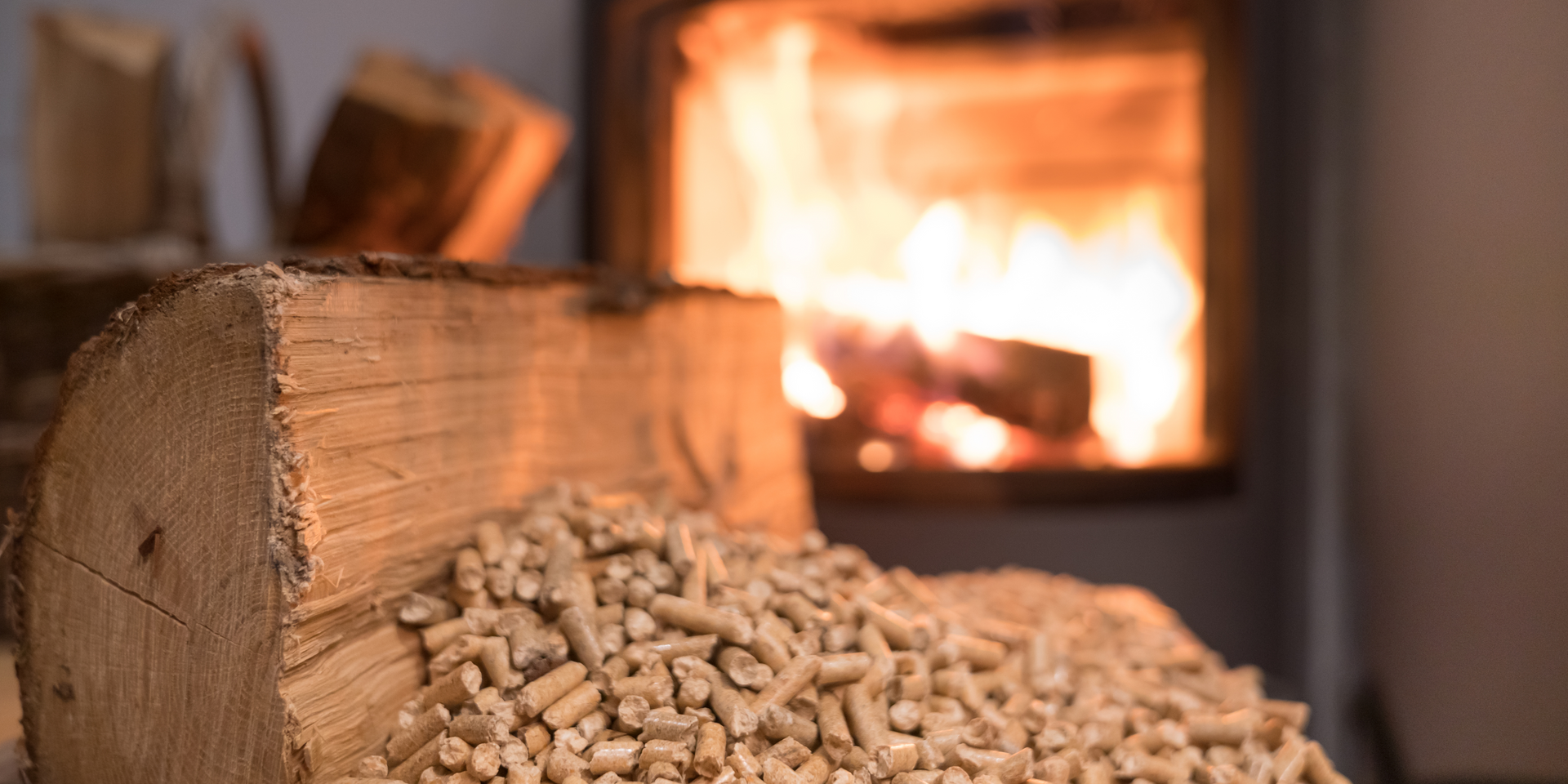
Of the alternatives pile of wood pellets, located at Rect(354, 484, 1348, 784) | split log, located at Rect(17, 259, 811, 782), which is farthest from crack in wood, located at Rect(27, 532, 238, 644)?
pile of wood pellets, located at Rect(354, 484, 1348, 784)

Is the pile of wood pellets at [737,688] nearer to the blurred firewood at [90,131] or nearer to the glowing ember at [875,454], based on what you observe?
the glowing ember at [875,454]

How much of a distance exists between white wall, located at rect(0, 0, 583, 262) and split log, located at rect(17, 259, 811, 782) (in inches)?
59.8

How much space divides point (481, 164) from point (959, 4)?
994 mm

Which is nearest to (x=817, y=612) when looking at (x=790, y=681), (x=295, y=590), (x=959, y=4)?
(x=790, y=681)

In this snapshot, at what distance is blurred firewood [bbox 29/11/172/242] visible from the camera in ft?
5.61

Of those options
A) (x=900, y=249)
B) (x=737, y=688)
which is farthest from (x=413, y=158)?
(x=737, y=688)

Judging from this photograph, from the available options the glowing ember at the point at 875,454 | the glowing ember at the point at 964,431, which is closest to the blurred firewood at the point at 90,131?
the glowing ember at the point at 875,454

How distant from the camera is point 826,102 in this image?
89.5 inches

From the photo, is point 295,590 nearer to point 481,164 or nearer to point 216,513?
point 216,513

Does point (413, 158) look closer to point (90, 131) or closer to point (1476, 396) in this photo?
point (90, 131)

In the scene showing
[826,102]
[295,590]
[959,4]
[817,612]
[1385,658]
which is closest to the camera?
[295,590]

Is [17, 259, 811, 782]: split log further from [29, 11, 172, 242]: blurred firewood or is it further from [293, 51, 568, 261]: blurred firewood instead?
[29, 11, 172, 242]: blurred firewood

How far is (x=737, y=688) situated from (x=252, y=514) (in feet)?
1.31

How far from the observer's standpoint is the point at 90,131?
1712mm
